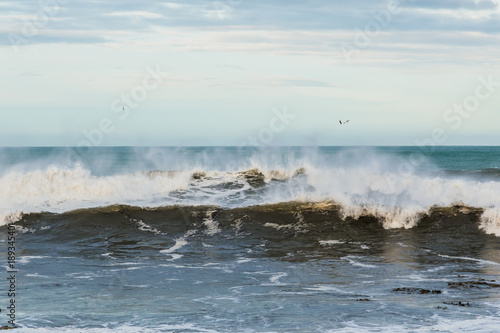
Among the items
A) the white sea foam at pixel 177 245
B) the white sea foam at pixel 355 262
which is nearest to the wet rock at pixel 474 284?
the white sea foam at pixel 355 262

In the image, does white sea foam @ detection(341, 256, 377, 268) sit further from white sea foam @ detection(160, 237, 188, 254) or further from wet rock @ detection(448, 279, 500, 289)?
white sea foam @ detection(160, 237, 188, 254)

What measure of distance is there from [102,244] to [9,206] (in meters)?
10.1

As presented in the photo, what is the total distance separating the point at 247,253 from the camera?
850 inches

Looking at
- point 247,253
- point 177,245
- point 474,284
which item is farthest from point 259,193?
point 474,284

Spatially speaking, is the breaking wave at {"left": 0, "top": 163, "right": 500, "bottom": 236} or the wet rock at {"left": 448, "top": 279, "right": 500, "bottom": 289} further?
the breaking wave at {"left": 0, "top": 163, "right": 500, "bottom": 236}

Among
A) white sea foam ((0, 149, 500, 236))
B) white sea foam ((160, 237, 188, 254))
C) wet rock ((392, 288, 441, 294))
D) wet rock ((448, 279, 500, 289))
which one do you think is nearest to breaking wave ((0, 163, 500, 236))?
white sea foam ((0, 149, 500, 236))

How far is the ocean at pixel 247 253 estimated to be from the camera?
13.5m

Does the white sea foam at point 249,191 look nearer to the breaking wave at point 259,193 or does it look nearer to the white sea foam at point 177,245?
the breaking wave at point 259,193

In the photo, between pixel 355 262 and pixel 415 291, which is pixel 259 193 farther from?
pixel 415 291

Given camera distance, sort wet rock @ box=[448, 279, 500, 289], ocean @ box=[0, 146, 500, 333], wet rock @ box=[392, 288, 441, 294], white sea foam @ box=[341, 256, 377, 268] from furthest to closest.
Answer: white sea foam @ box=[341, 256, 377, 268] < wet rock @ box=[448, 279, 500, 289] < wet rock @ box=[392, 288, 441, 294] < ocean @ box=[0, 146, 500, 333]

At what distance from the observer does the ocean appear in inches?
531

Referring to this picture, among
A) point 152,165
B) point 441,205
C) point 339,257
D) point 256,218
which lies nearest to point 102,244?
point 256,218

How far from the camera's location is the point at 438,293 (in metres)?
15.3

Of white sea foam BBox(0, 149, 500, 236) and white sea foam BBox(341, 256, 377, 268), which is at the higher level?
white sea foam BBox(0, 149, 500, 236)
